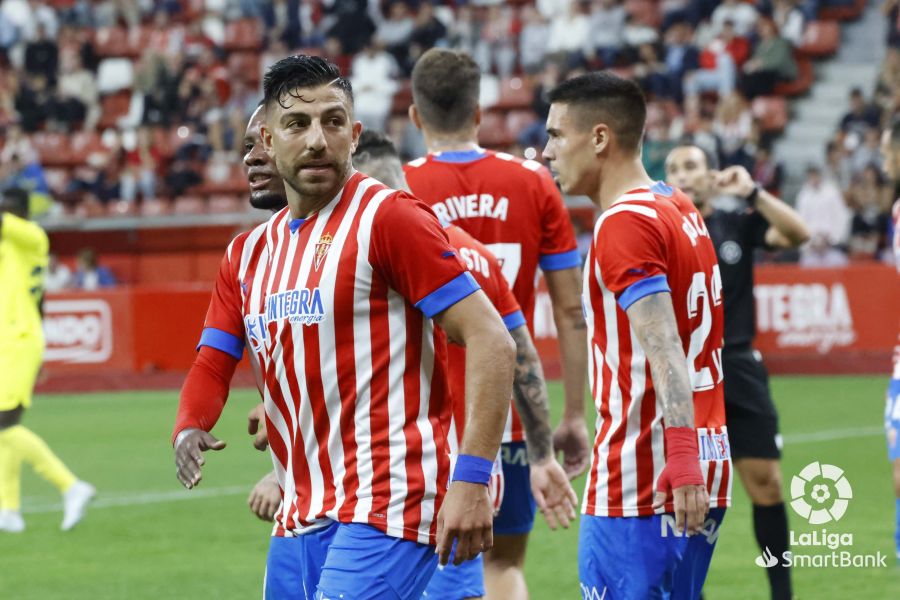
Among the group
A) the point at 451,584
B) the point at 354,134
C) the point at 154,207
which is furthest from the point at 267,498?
the point at 154,207

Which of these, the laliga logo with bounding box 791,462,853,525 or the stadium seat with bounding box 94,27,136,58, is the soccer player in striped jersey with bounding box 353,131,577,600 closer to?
the laliga logo with bounding box 791,462,853,525

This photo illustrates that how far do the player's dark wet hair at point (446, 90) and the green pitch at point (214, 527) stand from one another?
112 inches

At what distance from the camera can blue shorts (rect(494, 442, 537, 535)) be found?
618cm

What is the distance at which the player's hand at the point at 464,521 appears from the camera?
364cm

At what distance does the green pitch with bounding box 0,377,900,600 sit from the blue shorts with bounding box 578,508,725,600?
3.33 metres

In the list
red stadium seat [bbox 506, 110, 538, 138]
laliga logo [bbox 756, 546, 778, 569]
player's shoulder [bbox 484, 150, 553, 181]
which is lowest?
laliga logo [bbox 756, 546, 778, 569]

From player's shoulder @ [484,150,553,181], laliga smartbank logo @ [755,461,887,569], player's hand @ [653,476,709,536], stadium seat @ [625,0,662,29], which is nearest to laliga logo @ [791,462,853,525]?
laliga smartbank logo @ [755,461,887,569]

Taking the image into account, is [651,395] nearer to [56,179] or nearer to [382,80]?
[382,80]

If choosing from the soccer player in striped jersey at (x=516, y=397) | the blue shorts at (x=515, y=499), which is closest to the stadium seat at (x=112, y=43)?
the blue shorts at (x=515, y=499)

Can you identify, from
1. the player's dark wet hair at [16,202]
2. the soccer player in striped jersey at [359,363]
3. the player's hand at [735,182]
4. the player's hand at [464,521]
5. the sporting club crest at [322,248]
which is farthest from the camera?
the player's dark wet hair at [16,202]

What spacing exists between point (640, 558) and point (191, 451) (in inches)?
54.7

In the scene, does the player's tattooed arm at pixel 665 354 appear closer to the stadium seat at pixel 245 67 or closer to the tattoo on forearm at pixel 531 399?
the tattoo on forearm at pixel 531 399

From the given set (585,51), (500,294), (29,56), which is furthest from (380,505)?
(29,56)

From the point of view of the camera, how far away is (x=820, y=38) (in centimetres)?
2355
